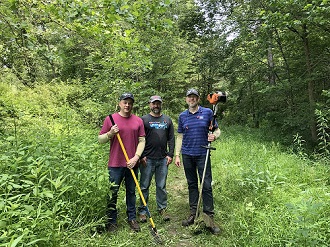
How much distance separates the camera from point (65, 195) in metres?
3.40

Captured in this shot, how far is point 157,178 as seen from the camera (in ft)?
15.3

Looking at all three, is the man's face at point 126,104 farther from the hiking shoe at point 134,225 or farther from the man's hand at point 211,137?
the hiking shoe at point 134,225

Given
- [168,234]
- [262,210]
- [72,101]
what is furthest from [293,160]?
[72,101]

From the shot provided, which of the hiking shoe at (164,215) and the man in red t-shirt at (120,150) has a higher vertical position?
the man in red t-shirt at (120,150)

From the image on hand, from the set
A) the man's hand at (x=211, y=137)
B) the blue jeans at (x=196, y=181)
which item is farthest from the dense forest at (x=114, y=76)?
the man's hand at (x=211, y=137)

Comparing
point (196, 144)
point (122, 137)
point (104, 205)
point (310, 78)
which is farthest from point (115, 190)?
point (310, 78)

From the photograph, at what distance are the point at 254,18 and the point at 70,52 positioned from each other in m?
9.57

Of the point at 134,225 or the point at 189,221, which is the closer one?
the point at 134,225

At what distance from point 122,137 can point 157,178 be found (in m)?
1.19

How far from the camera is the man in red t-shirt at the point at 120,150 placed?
3.83 meters

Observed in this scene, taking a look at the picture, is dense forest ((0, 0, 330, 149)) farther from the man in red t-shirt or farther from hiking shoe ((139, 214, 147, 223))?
hiking shoe ((139, 214, 147, 223))

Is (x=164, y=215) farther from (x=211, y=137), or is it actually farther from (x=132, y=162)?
(x=211, y=137)

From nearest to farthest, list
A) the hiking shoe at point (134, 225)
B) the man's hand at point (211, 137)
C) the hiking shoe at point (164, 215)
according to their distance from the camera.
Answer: the hiking shoe at point (134, 225) → the man's hand at point (211, 137) → the hiking shoe at point (164, 215)

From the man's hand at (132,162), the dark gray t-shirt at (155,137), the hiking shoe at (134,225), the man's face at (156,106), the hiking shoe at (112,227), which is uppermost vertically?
the man's face at (156,106)
